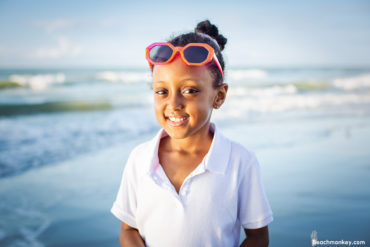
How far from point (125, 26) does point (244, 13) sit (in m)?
7.77

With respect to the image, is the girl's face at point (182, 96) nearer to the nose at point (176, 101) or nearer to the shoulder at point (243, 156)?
the nose at point (176, 101)

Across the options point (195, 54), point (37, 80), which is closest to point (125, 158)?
point (195, 54)

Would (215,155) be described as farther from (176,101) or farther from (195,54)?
(195,54)

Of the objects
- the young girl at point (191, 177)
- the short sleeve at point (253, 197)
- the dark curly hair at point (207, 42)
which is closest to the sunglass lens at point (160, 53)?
the young girl at point (191, 177)

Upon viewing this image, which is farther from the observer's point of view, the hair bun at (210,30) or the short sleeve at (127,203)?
the hair bun at (210,30)

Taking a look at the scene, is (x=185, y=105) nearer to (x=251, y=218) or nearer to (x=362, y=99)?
(x=251, y=218)

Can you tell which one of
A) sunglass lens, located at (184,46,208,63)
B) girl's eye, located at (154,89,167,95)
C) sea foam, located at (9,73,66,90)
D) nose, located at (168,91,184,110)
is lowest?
nose, located at (168,91,184,110)

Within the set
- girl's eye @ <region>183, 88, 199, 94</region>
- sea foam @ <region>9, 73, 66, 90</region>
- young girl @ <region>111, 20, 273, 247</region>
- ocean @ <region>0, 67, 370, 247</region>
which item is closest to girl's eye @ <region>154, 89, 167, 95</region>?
young girl @ <region>111, 20, 273, 247</region>

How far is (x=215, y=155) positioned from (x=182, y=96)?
14.2 inches

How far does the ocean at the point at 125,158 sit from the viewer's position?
10.1 feet

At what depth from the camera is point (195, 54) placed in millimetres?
1595

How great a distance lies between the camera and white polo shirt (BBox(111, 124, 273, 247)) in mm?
1560

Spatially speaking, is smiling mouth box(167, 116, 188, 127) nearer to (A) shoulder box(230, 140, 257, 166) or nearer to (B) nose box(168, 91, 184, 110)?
(B) nose box(168, 91, 184, 110)

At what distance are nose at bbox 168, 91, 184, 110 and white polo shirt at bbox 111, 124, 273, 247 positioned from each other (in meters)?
0.29
